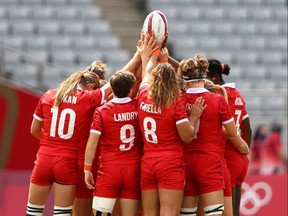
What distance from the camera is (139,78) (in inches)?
365

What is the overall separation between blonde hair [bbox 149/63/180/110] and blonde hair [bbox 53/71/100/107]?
874 mm

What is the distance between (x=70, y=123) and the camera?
888cm

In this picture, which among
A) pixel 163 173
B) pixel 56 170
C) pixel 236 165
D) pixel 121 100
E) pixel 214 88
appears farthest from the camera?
pixel 236 165

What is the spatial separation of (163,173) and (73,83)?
1.35 metres

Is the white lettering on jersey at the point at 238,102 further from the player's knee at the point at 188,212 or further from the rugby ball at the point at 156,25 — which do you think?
the player's knee at the point at 188,212

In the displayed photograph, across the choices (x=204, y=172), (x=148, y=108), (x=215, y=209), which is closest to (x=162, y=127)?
(x=148, y=108)

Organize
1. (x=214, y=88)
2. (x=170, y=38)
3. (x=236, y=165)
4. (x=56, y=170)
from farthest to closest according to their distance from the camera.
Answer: (x=170, y=38)
(x=236, y=165)
(x=214, y=88)
(x=56, y=170)

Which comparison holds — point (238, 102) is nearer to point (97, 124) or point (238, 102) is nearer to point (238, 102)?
point (238, 102)

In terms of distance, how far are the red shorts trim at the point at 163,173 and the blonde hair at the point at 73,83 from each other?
1.08 meters

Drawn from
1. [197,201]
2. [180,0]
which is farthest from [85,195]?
[180,0]

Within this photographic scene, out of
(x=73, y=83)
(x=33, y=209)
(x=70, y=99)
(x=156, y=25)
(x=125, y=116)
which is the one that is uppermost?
(x=156, y=25)

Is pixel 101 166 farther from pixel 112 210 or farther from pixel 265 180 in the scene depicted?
pixel 265 180

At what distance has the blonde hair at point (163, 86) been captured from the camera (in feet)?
27.5

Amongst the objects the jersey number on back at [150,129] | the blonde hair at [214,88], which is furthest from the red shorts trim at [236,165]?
the jersey number on back at [150,129]
